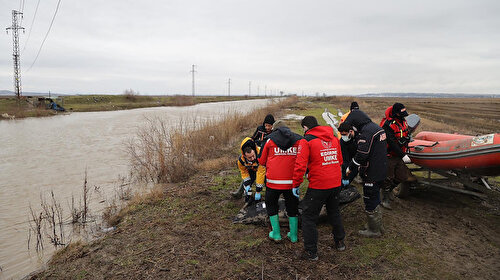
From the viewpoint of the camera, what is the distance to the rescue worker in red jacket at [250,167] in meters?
4.78

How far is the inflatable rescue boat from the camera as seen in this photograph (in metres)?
4.87

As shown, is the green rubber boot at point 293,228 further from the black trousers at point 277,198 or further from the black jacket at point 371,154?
the black jacket at point 371,154

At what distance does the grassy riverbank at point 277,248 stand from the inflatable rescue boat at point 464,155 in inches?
27.4

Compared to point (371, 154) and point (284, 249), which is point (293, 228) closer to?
point (284, 249)

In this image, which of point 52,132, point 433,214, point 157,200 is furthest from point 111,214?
point 52,132

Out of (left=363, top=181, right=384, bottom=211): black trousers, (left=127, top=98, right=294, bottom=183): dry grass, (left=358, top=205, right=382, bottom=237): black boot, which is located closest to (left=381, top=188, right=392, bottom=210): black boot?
(left=358, top=205, right=382, bottom=237): black boot

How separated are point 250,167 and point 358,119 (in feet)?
6.64

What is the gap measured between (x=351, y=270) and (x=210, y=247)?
2.03 metres

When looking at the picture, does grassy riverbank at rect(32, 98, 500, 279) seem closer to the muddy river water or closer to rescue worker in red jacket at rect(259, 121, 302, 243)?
rescue worker in red jacket at rect(259, 121, 302, 243)

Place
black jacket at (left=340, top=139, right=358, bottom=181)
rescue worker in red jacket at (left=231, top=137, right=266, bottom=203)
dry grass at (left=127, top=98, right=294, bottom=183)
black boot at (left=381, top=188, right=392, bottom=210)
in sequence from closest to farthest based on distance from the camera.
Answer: rescue worker in red jacket at (left=231, top=137, right=266, bottom=203), black boot at (left=381, top=188, right=392, bottom=210), black jacket at (left=340, top=139, right=358, bottom=181), dry grass at (left=127, top=98, right=294, bottom=183)

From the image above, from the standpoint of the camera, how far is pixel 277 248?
13.9 ft

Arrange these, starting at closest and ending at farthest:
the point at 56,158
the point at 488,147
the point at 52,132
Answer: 1. the point at 488,147
2. the point at 56,158
3. the point at 52,132

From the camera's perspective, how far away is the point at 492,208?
18.0 feet

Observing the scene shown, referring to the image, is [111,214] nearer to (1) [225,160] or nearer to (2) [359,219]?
(1) [225,160]
